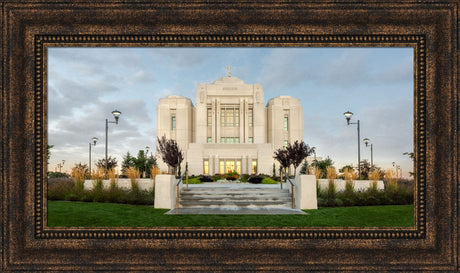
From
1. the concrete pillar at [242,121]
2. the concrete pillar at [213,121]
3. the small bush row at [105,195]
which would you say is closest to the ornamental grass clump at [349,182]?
the small bush row at [105,195]

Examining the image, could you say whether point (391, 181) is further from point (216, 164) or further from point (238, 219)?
point (216, 164)

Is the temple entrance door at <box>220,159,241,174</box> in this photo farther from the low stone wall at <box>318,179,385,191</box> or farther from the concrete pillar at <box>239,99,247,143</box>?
the low stone wall at <box>318,179,385,191</box>

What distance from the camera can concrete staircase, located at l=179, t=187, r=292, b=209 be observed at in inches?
395

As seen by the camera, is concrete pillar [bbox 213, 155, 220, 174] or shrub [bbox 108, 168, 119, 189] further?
concrete pillar [bbox 213, 155, 220, 174]

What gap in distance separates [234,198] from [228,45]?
325 inches

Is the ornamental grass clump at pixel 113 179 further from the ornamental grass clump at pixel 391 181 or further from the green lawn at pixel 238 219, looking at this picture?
the ornamental grass clump at pixel 391 181

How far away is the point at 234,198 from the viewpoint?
10.9 meters

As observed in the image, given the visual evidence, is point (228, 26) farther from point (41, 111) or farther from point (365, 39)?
point (41, 111)

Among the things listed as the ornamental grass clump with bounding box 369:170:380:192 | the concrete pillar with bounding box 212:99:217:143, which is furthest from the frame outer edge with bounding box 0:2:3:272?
the concrete pillar with bounding box 212:99:217:143

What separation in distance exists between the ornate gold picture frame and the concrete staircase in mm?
6414

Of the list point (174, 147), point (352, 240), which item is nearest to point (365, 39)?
point (352, 240)

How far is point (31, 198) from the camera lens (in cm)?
333

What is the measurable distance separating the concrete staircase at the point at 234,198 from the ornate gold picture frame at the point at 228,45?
21.0 feet

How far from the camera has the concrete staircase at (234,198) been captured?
395 inches
